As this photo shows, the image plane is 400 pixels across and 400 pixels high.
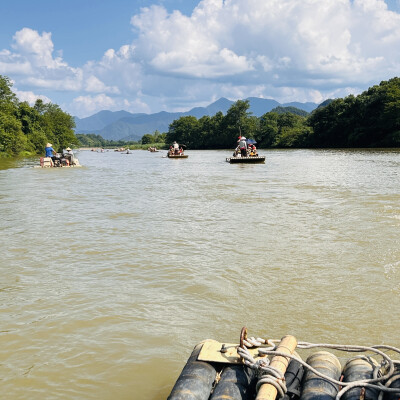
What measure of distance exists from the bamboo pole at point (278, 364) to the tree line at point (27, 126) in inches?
2111

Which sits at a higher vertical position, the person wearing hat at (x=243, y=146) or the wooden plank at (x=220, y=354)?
the person wearing hat at (x=243, y=146)

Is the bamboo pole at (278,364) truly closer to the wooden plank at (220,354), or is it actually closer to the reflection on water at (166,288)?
the wooden plank at (220,354)

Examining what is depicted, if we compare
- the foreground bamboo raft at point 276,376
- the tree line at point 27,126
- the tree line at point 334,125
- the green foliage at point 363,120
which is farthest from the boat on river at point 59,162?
the green foliage at point 363,120

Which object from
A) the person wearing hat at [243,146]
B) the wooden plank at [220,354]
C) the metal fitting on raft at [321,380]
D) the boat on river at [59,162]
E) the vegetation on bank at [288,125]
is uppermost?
the vegetation on bank at [288,125]

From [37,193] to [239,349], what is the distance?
632 inches

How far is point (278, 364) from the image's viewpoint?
3.07 meters

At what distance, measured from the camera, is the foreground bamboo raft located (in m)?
2.88

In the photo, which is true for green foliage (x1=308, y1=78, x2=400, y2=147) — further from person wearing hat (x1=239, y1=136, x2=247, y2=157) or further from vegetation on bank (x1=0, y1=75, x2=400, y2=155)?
person wearing hat (x1=239, y1=136, x2=247, y2=157)

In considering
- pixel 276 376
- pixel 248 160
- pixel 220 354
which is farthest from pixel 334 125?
pixel 276 376

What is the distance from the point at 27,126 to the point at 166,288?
75981mm

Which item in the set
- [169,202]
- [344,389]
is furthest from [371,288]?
[169,202]

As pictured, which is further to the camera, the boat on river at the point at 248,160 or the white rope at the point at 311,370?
the boat on river at the point at 248,160

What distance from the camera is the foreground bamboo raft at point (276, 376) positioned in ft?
9.44

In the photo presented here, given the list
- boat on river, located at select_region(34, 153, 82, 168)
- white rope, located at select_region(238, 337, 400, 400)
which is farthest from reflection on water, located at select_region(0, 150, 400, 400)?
boat on river, located at select_region(34, 153, 82, 168)
